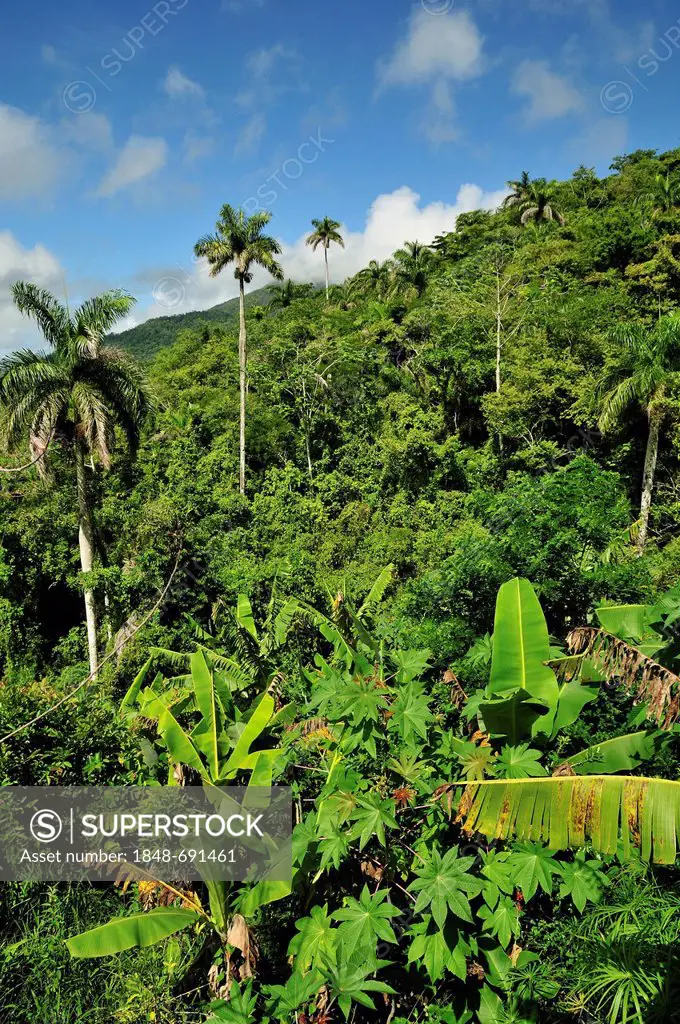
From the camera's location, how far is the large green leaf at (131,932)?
4.56 metres

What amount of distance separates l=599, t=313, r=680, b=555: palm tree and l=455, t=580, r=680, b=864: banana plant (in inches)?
596

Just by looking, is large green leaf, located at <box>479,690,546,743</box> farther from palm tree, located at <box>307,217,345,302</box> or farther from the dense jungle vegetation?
palm tree, located at <box>307,217,345,302</box>

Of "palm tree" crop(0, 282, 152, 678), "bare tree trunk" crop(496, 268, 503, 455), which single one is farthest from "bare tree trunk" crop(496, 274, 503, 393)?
"palm tree" crop(0, 282, 152, 678)

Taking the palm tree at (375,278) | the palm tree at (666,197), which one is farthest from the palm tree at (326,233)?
the palm tree at (666,197)

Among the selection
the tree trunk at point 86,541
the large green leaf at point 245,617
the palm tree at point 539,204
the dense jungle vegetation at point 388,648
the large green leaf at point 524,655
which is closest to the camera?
the dense jungle vegetation at point 388,648

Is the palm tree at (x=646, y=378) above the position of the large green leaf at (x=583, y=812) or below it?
above

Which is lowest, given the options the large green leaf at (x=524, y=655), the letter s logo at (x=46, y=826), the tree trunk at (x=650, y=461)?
the letter s logo at (x=46, y=826)

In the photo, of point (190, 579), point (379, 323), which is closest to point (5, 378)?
point (190, 579)

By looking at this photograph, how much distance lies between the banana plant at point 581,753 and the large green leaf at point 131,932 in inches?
103

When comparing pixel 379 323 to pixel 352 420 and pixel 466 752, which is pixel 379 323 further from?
pixel 466 752

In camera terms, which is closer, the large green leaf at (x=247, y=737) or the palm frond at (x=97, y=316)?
the large green leaf at (x=247, y=737)

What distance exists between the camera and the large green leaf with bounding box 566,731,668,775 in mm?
4449

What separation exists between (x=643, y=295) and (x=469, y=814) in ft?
98.5

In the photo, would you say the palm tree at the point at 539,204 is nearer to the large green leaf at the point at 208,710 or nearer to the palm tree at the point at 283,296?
the palm tree at the point at 283,296
